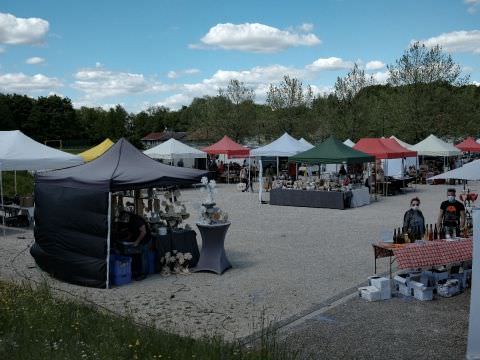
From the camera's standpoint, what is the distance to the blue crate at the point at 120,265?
877 cm

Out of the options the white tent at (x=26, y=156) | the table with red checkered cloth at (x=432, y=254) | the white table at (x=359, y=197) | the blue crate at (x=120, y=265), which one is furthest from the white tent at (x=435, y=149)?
the blue crate at (x=120, y=265)

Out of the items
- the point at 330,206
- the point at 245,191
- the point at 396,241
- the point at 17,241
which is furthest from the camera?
the point at 245,191

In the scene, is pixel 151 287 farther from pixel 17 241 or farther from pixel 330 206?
pixel 330 206

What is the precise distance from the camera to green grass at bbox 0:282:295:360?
460 cm

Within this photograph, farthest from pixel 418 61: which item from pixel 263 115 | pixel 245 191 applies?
pixel 245 191

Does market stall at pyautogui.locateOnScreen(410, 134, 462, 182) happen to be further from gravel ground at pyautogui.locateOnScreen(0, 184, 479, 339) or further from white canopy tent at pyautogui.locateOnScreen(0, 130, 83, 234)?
white canopy tent at pyautogui.locateOnScreen(0, 130, 83, 234)

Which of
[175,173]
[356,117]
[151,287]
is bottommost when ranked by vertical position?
[151,287]

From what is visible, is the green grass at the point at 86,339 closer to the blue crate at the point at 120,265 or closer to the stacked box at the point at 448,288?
the blue crate at the point at 120,265

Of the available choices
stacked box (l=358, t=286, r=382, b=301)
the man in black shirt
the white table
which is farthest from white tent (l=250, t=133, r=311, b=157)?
stacked box (l=358, t=286, r=382, b=301)

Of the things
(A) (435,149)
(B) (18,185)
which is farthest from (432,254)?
(A) (435,149)

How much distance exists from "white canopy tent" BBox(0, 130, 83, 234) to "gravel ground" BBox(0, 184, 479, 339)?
1895mm

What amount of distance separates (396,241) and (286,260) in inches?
105

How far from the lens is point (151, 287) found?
28.3 feet

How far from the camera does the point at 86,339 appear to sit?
5.26m
